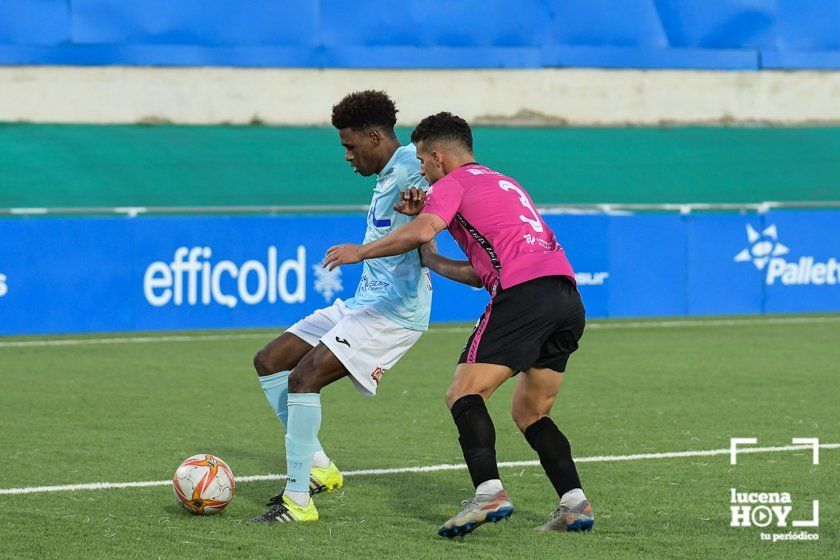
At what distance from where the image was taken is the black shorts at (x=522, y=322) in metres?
6.00

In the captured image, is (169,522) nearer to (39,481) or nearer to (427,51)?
(39,481)

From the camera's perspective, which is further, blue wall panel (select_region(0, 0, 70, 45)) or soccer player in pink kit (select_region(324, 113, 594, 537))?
blue wall panel (select_region(0, 0, 70, 45))

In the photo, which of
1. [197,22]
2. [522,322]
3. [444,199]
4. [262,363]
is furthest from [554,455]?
[197,22]

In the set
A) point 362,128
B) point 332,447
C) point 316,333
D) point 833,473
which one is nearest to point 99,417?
point 332,447

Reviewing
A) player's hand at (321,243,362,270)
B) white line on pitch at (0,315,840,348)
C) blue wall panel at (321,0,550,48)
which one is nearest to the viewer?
player's hand at (321,243,362,270)

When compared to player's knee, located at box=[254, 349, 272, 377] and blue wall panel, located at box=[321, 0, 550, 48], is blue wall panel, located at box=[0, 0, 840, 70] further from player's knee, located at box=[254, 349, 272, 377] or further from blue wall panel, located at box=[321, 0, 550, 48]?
player's knee, located at box=[254, 349, 272, 377]

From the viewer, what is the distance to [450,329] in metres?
17.1

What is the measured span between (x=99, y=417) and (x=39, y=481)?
8.50ft

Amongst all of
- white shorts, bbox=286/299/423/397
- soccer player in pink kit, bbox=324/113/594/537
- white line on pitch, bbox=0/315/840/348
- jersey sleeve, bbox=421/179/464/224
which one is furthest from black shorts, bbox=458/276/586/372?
white line on pitch, bbox=0/315/840/348

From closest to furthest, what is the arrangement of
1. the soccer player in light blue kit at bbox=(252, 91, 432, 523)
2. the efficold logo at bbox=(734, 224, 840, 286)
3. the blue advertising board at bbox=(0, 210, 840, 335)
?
the soccer player in light blue kit at bbox=(252, 91, 432, 523) → the blue advertising board at bbox=(0, 210, 840, 335) → the efficold logo at bbox=(734, 224, 840, 286)

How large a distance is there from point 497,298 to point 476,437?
2.03 feet

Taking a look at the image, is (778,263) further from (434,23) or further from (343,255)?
(343,255)

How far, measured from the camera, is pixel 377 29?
1111 inches

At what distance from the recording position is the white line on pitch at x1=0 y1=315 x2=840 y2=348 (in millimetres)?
15359
